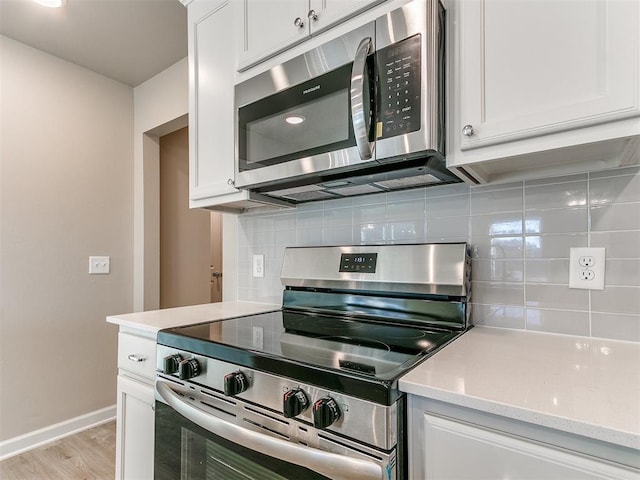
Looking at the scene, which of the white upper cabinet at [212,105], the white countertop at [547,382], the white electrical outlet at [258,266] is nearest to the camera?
the white countertop at [547,382]

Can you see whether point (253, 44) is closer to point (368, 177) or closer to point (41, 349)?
point (368, 177)

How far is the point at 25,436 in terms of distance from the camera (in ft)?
7.15

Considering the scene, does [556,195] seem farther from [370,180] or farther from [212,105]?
[212,105]

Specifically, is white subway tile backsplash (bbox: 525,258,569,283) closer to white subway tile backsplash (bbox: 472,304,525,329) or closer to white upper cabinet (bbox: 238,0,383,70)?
white subway tile backsplash (bbox: 472,304,525,329)

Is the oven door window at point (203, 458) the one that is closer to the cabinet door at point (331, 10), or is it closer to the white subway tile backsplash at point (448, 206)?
the white subway tile backsplash at point (448, 206)

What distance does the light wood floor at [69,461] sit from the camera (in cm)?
194

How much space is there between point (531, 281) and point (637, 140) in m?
0.47

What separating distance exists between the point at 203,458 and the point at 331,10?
144 cm

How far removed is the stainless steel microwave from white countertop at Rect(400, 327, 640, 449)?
0.54m

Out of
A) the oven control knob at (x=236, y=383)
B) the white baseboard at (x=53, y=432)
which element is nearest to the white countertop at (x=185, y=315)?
the oven control knob at (x=236, y=383)

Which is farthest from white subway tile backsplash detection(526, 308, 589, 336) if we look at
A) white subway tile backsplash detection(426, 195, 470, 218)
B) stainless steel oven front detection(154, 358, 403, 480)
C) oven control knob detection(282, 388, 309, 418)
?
oven control knob detection(282, 388, 309, 418)

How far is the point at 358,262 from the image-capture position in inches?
52.9

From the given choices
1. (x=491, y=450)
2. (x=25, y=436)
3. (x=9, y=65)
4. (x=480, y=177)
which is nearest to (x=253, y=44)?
(x=480, y=177)

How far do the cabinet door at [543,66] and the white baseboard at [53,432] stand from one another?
2979mm
